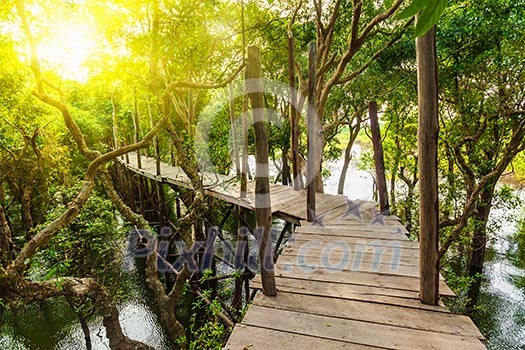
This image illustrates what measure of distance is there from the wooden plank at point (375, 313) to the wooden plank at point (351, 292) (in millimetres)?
56

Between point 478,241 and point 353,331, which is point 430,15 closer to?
point 353,331

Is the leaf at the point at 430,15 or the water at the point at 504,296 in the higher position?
the leaf at the point at 430,15

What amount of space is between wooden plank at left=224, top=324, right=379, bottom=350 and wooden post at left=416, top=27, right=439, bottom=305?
0.90 meters

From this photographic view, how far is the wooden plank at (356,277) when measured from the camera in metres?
3.09

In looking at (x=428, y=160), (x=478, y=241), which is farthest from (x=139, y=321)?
(x=478, y=241)

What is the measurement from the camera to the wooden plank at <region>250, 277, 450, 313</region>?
279 centimetres

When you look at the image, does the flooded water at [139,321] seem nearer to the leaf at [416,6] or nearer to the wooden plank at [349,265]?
the wooden plank at [349,265]

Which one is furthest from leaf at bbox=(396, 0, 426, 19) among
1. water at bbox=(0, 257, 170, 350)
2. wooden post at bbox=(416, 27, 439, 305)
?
water at bbox=(0, 257, 170, 350)

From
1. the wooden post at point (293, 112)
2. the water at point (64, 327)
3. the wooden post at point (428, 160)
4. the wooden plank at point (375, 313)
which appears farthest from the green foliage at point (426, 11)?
the water at point (64, 327)

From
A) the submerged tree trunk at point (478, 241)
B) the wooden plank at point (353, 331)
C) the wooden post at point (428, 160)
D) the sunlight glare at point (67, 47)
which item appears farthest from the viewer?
the submerged tree trunk at point (478, 241)

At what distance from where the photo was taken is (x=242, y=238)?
28.9 feet

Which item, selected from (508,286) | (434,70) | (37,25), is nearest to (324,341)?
(434,70)

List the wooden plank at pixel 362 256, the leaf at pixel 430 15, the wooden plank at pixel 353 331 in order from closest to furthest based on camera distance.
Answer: the leaf at pixel 430 15 < the wooden plank at pixel 353 331 < the wooden plank at pixel 362 256

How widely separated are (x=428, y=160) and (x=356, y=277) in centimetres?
154
